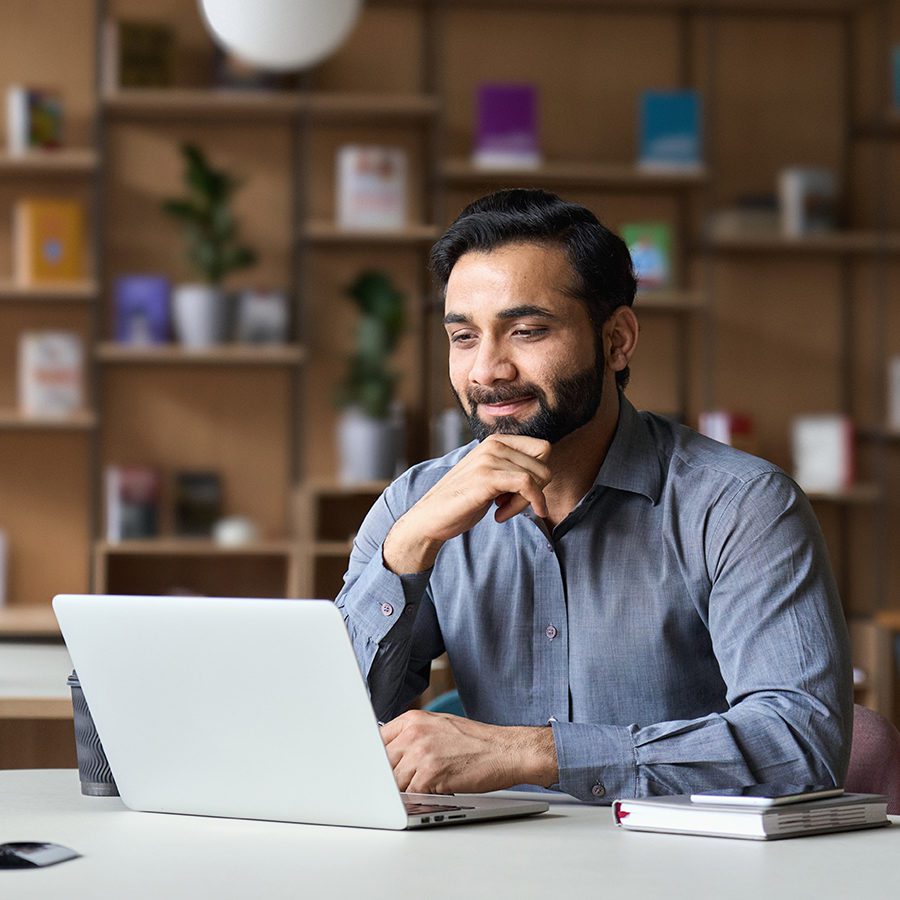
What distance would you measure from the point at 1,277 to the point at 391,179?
1.29m

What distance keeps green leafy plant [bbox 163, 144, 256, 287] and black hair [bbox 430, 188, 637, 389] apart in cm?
285

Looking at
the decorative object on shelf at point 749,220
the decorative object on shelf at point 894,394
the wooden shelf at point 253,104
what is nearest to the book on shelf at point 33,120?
the wooden shelf at point 253,104

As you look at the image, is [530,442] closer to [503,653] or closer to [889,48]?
[503,653]

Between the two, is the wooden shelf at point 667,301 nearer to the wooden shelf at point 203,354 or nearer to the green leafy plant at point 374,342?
the green leafy plant at point 374,342

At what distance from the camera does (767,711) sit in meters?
1.55

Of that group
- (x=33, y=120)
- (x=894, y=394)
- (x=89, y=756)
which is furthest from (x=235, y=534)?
(x=89, y=756)

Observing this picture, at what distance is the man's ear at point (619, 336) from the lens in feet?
6.41

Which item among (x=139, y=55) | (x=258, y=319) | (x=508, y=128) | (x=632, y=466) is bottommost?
(x=632, y=466)

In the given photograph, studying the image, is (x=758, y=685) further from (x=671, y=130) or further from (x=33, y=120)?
(x=33, y=120)

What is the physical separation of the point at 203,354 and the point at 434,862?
3534 mm

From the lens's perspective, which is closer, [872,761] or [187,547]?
[872,761]

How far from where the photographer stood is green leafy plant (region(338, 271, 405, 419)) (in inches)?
185

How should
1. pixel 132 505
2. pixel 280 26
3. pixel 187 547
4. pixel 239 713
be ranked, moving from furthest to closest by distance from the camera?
pixel 132 505 < pixel 187 547 < pixel 280 26 < pixel 239 713

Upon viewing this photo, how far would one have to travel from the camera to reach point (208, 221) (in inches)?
184
